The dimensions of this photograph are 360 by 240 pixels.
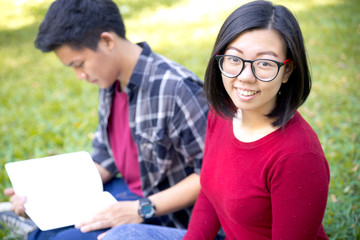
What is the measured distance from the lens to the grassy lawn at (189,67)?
2.81m

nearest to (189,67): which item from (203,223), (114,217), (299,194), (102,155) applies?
(102,155)

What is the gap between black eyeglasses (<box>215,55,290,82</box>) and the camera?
1.15 m

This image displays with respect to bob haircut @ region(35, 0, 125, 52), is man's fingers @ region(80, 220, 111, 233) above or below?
below

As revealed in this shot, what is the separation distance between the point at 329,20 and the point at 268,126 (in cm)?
525

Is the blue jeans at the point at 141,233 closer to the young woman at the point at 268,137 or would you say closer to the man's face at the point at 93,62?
the young woman at the point at 268,137

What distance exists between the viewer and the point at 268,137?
1.25 metres

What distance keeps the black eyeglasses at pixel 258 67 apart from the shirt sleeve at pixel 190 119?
585 millimetres

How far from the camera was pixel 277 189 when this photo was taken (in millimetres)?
1180

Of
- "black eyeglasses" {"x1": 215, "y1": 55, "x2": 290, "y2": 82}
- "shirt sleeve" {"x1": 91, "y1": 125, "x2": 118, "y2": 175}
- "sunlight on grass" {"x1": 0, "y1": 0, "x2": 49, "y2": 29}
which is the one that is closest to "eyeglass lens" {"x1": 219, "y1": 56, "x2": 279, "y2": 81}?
"black eyeglasses" {"x1": 215, "y1": 55, "x2": 290, "y2": 82}

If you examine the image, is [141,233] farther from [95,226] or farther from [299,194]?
[299,194]

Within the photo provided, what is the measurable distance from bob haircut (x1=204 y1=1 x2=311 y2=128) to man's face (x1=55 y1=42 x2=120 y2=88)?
80cm

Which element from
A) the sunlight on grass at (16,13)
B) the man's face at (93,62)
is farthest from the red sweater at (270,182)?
the sunlight on grass at (16,13)

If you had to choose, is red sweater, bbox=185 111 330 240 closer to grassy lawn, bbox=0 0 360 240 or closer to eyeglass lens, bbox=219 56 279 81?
eyeglass lens, bbox=219 56 279 81

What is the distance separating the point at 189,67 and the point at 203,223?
3.21m
